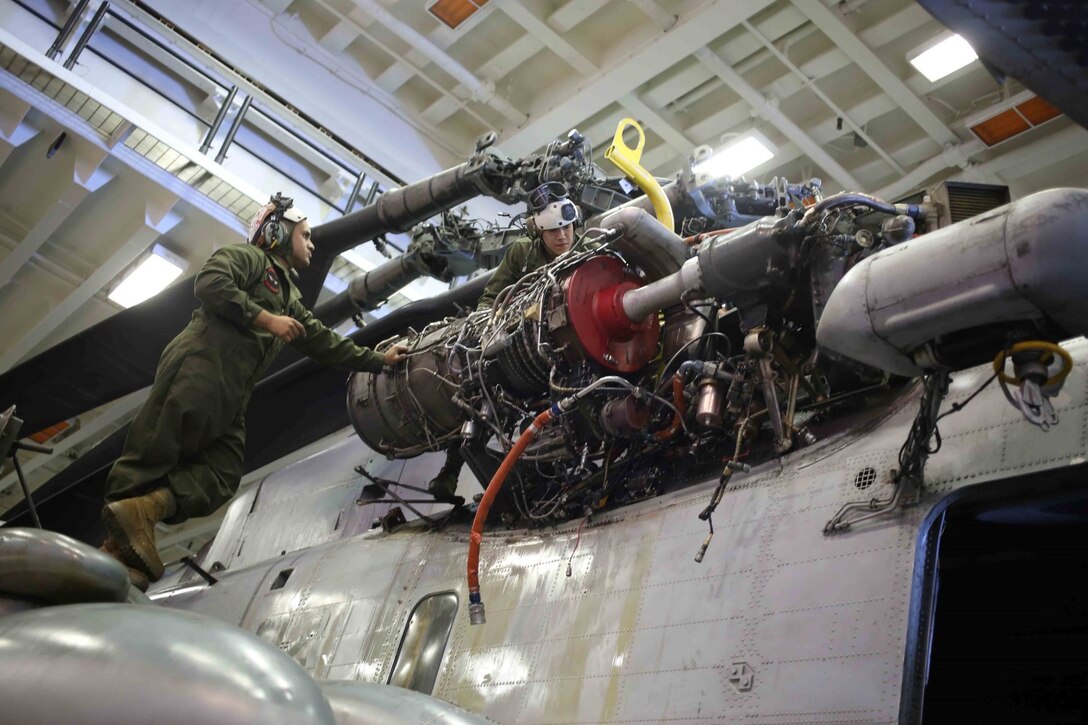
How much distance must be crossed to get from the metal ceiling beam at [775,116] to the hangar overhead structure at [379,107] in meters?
0.02

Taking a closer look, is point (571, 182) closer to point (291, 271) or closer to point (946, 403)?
point (291, 271)

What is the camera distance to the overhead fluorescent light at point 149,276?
32.6 ft

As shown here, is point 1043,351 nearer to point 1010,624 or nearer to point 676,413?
point 1010,624

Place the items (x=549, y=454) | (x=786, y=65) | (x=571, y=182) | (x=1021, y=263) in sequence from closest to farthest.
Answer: (x=1021, y=263)
(x=549, y=454)
(x=571, y=182)
(x=786, y=65)

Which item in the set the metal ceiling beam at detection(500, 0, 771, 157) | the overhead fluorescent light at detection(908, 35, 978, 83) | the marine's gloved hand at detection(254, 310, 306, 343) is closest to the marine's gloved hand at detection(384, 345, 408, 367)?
the marine's gloved hand at detection(254, 310, 306, 343)

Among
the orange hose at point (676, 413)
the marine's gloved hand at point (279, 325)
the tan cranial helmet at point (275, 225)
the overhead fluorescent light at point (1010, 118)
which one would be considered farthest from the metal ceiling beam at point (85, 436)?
the overhead fluorescent light at point (1010, 118)

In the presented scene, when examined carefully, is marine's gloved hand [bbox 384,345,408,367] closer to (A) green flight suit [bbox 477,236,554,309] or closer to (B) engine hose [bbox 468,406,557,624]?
(A) green flight suit [bbox 477,236,554,309]

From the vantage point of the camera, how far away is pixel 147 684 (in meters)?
2.52

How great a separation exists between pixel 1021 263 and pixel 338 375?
5.93m

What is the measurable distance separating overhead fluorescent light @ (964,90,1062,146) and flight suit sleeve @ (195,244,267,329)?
6.61 metres

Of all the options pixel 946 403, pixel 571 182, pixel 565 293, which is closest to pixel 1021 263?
pixel 946 403

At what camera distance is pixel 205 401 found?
521 cm

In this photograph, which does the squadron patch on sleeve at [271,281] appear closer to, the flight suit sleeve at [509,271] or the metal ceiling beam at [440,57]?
the flight suit sleeve at [509,271]

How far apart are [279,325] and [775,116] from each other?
6.30 metres
